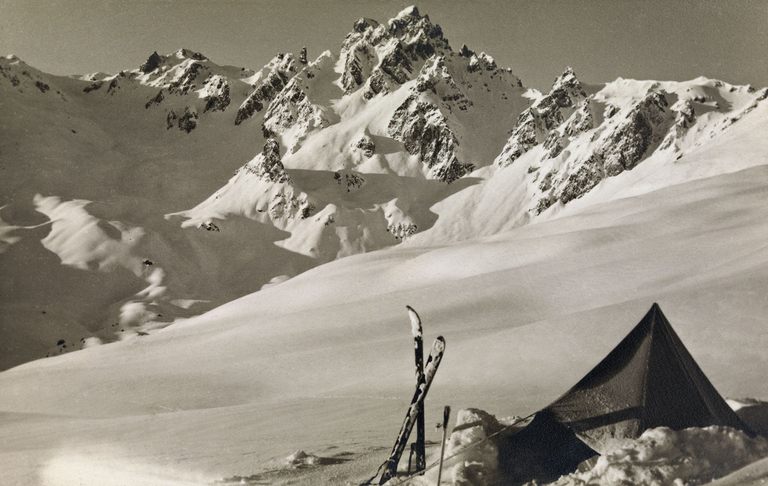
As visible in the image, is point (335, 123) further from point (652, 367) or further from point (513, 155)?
point (652, 367)

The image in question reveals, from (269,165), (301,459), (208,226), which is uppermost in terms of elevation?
(269,165)

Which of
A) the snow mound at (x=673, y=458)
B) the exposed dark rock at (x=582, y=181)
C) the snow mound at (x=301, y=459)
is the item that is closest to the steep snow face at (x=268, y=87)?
the exposed dark rock at (x=582, y=181)

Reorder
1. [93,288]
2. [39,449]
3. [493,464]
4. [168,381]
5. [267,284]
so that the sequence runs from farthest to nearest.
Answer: [267,284] → [93,288] → [168,381] → [39,449] → [493,464]

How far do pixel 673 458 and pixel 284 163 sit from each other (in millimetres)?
136288

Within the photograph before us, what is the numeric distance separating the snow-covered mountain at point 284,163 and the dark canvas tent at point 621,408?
57.6 metres

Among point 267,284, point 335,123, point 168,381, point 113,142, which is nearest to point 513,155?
point 335,123

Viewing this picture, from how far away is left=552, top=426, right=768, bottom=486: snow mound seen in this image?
904cm

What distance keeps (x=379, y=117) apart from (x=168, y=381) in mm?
133918

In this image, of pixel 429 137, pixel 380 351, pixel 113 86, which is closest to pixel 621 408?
pixel 380 351

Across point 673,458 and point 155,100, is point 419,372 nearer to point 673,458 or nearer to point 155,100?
point 673,458

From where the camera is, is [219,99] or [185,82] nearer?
[219,99]

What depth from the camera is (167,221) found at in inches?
4186

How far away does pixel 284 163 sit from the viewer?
5561 inches

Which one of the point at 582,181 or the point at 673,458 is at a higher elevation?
the point at 582,181
